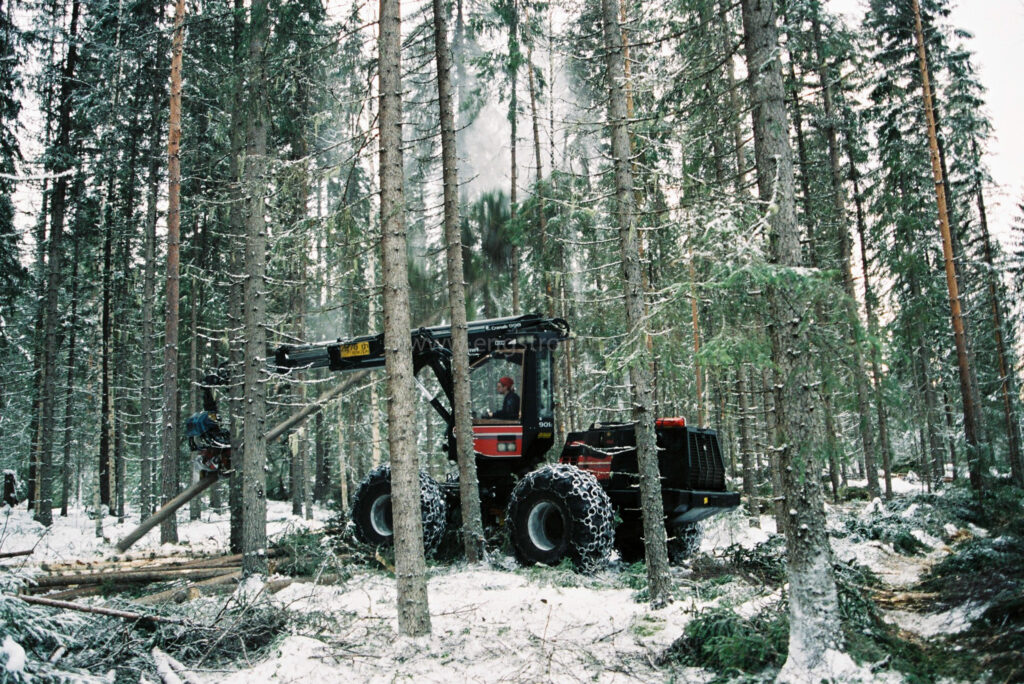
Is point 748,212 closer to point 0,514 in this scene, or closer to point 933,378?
point 0,514

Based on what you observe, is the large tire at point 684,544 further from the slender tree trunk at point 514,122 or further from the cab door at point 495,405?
the slender tree trunk at point 514,122

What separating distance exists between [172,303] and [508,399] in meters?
8.50

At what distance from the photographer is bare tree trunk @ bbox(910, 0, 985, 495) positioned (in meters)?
14.9

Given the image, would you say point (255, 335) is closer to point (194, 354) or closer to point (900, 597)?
point (900, 597)

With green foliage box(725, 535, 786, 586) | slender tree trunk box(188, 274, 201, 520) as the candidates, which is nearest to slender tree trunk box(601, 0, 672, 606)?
green foliage box(725, 535, 786, 586)

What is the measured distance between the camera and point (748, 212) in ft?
18.7

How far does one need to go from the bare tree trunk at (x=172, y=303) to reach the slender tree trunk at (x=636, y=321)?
10.7 metres

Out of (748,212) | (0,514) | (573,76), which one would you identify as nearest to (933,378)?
(573,76)

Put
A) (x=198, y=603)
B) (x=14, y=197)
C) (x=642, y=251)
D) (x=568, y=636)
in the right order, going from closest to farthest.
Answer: (x=568, y=636) < (x=198, y=603) < (x=642, y=251) < (x=14, y=197)

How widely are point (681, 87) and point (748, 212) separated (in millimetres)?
1925

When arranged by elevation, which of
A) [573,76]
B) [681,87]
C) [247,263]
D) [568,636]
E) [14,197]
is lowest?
[568,636]

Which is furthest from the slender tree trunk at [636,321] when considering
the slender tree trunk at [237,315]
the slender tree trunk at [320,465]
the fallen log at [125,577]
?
the slender tree trunk at [320,465]

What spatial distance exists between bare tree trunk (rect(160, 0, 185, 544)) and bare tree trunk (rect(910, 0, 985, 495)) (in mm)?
17388

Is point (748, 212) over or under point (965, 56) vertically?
under
